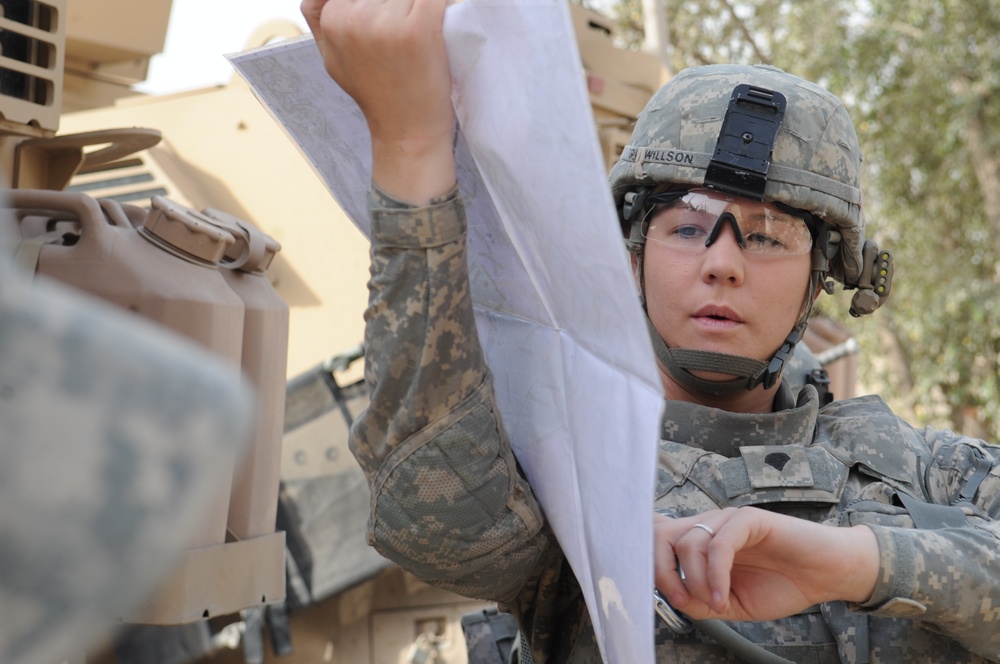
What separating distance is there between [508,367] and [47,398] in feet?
3.76

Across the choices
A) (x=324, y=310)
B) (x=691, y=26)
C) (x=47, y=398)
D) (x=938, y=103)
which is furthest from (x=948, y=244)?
(x=47, y=398)

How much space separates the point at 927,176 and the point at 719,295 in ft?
37.0

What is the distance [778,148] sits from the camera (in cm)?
206

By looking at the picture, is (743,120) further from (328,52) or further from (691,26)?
(691,26)

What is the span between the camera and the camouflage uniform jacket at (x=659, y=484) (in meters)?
1.44

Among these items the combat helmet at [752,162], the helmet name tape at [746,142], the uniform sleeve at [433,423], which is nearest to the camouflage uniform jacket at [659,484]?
the uniform sleeve at [433,423]

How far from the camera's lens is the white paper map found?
1.19 metres

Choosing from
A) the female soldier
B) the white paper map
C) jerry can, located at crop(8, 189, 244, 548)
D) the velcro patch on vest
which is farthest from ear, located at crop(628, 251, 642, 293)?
jerry can, located at crop(8, 189, 244, 548)

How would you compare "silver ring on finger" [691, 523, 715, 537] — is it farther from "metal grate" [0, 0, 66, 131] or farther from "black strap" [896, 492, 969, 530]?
"metal grate" [0, 0, 66, 131]

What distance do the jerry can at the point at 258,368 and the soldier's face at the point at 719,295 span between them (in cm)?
72

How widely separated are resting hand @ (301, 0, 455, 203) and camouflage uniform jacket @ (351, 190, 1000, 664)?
0.12ft

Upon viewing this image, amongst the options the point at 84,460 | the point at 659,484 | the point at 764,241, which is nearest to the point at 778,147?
the point at 764,241

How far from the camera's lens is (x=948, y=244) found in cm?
1258

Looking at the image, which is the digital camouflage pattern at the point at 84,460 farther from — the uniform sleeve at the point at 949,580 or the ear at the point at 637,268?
the ear at the point at 637,268
